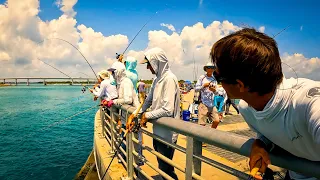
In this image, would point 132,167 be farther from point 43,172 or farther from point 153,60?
point 43,172

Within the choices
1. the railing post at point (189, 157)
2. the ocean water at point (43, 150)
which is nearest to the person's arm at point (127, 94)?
the railing post at point (189, 157)

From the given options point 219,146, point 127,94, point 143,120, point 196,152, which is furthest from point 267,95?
point 127,94

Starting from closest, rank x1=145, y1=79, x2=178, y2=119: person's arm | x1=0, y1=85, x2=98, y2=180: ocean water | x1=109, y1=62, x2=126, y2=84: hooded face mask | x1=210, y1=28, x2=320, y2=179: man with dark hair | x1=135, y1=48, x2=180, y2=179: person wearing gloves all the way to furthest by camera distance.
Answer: x1=210, y1=28, x2=320, y2=179: man with dark hair → x1=145, y1=79, x2=178, y2=119: person's arm → x1=135, y1=48, x2=180, y2=179: person wearing gloves → x1=109, y1=62, x2=126, y2=84: hooded face mask → x1=0, y1=85, x2=98, y2=180: ocean water

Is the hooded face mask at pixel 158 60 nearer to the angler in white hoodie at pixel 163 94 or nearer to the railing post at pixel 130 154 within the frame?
the angler in white hoodie at pixel 163 94

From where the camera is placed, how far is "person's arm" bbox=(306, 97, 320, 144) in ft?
2.96

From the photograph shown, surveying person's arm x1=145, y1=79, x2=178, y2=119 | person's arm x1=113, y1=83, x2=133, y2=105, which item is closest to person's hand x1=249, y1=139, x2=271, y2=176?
person's arm x1=145, y1=79, x2=178, y2=119

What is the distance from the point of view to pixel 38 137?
15008 millimetres

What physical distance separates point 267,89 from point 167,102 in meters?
1.75

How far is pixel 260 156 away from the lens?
1198 mm

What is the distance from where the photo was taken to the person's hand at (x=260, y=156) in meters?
1.18

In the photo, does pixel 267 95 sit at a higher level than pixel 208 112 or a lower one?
higher

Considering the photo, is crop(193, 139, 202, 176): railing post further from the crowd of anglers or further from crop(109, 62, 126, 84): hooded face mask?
crop(109, 62, 126, 84): hooded face mask

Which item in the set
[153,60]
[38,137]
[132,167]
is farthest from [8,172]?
[153,60]

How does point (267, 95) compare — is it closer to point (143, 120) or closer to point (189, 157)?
point (189, 157)
